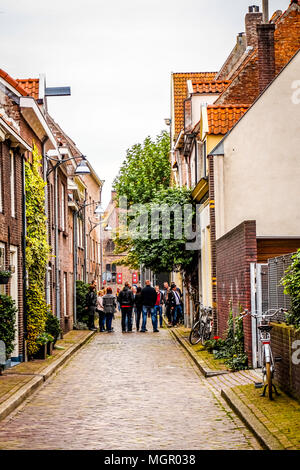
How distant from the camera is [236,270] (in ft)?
54.5

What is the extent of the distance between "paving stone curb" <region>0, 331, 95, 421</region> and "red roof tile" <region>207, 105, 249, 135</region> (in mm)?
7525

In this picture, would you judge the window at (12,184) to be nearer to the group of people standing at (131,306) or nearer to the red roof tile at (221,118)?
the red roof tile at (221,118)

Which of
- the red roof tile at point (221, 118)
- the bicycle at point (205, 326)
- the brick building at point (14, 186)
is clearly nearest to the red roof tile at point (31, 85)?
the brick building at point (14, 186)

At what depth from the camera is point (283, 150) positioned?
19.5 m

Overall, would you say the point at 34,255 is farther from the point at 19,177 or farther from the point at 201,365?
the point at 201,365

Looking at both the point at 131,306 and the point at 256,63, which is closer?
the point at 256,63

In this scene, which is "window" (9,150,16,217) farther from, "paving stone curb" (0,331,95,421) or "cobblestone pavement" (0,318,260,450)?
"cobblestone pavement" (0,318,260,450)

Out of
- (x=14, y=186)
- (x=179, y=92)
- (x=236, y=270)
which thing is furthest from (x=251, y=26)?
(x=236, y=270)

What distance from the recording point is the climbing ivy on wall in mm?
18953

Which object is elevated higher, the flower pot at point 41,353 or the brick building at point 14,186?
the brick building at point 14,186

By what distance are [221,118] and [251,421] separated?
1472 cm

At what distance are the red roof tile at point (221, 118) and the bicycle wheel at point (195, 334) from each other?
5.55m

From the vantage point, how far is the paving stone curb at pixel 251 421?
8.02m

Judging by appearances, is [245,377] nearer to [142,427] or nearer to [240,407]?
[240,407]
